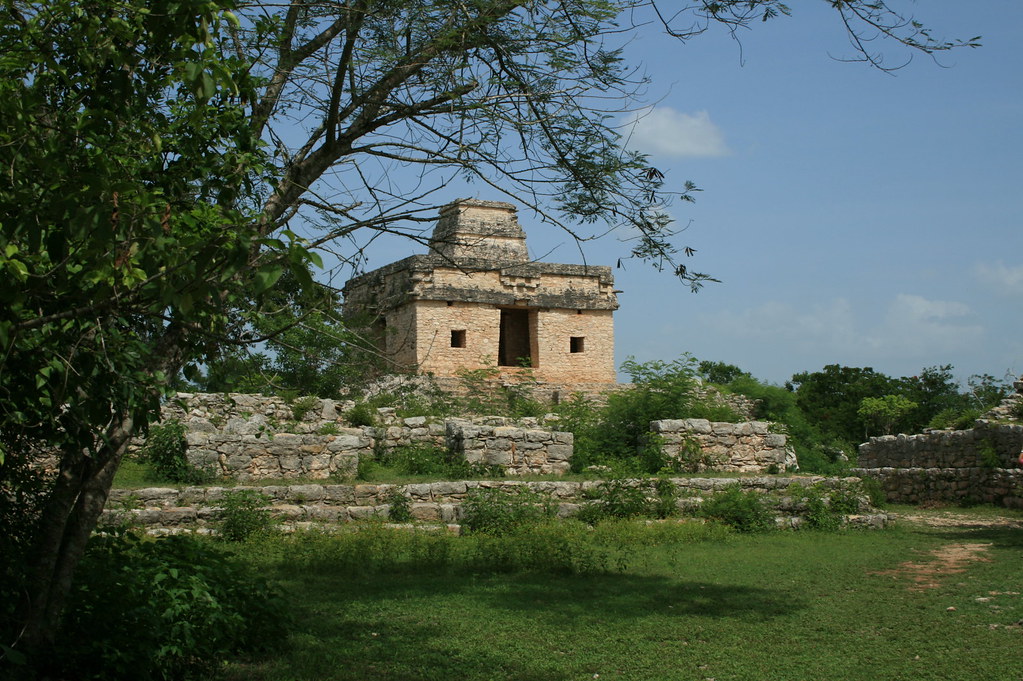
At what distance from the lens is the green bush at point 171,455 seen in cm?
1130

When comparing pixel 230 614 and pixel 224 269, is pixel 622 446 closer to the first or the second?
pixel 230 614

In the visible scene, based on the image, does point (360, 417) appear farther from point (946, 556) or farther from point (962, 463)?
point (962, 463)

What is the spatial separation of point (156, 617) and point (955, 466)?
43.8 feet

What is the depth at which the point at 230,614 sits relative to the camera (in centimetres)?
487

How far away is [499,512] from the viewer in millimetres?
10375

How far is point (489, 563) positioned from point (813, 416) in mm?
21432

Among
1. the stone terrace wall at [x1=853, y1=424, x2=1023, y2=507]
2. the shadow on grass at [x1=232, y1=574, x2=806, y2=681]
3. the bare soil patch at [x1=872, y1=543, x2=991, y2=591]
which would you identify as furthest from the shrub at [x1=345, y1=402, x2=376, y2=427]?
the bare soil patch at [x1=872, y1=543, x2=991, y2=591]

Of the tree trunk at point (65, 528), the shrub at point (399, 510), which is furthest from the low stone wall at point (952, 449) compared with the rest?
the tree trunk at point (65, 528)

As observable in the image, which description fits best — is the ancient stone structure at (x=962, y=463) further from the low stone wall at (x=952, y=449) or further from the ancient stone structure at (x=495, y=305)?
the ancient stone structure at (x=495, y=305)

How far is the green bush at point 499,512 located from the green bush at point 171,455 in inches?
134

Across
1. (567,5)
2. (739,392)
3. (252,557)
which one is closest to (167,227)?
(567,5)

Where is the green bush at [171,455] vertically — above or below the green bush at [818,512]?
above

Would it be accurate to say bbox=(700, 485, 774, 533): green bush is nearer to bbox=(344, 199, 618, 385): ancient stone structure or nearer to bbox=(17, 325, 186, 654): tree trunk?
bbox=(17, 325, 186, 654): tree trunk

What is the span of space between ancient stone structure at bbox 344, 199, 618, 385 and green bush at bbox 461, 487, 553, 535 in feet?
29.6
